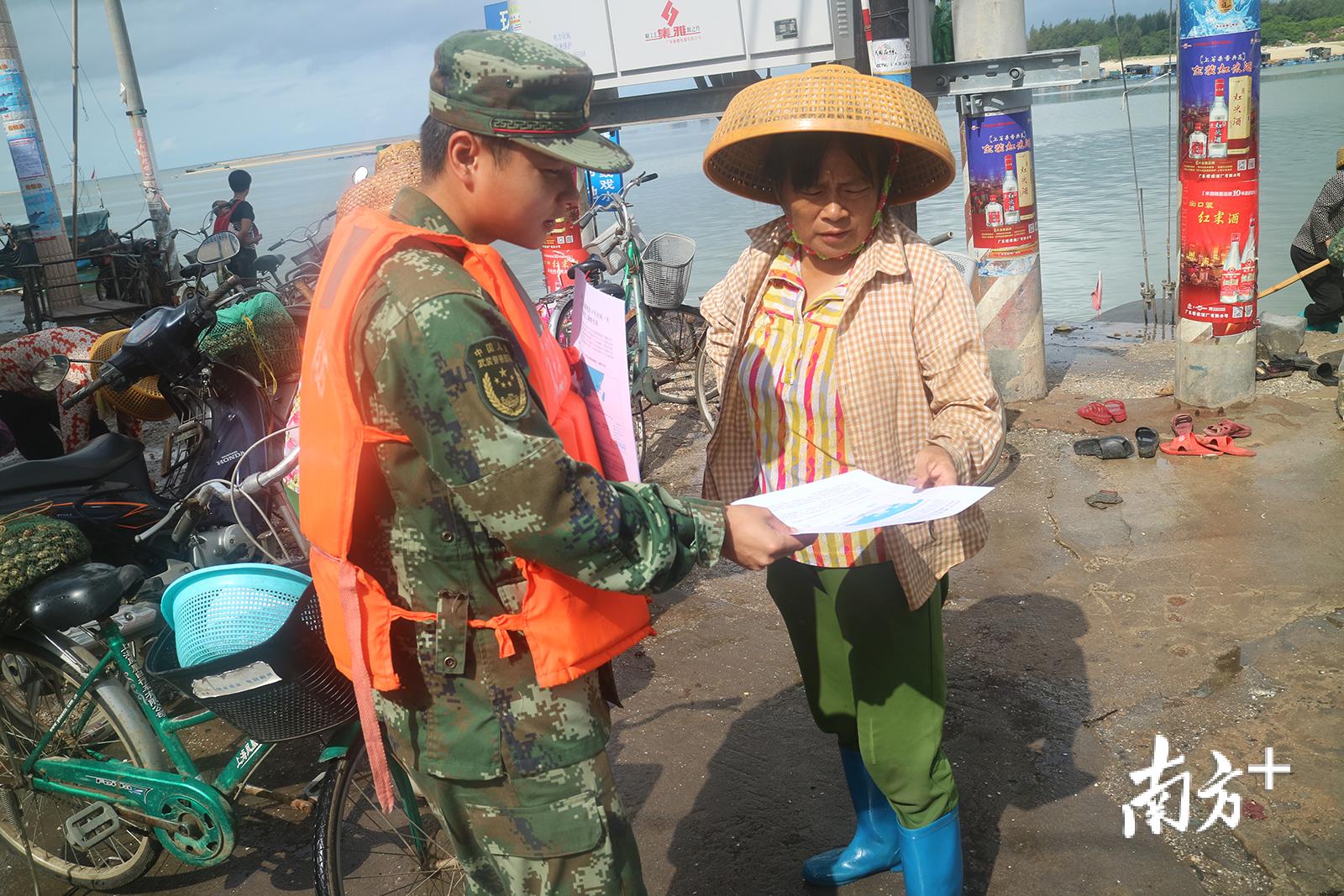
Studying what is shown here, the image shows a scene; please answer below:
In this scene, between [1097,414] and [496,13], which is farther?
[496,13]

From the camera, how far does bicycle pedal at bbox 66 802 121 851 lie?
9.91 ft

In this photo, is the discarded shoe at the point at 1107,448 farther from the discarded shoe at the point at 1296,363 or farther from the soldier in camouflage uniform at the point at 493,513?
the soldier in camouflage uniform at the point at 493,513

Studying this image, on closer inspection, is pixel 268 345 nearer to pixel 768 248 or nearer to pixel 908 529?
pixel 768 248

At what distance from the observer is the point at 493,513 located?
1.50 metres

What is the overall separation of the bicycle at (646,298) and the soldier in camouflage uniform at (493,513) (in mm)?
3766

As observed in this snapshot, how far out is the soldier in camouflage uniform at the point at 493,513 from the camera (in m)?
1.47

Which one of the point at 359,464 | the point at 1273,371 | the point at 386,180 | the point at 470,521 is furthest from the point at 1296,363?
the point at 359,464

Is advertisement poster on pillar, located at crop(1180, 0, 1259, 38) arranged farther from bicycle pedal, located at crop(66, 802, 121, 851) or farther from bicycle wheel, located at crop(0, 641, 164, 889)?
bicycle pedal, located at crop(66, 802, 121, 851)

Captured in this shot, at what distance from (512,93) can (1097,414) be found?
556cm

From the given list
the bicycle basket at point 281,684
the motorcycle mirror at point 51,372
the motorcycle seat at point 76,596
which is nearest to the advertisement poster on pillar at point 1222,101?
the bicycle basket at point 281,684

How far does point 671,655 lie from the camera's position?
14.1 feet

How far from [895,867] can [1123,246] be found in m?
10.5

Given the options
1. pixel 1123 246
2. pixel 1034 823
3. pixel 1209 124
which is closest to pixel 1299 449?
pixel 1209 124

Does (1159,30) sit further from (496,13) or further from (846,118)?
(846,118)
